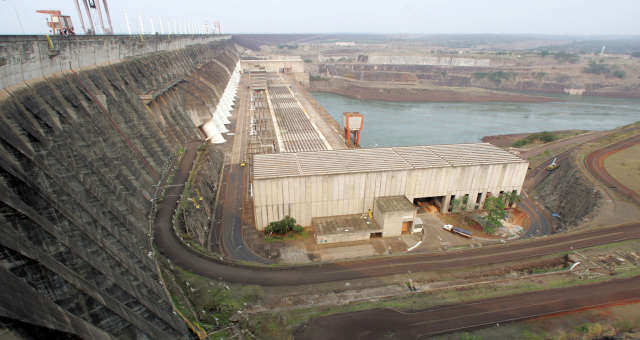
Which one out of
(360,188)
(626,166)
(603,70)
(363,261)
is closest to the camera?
(363,261)

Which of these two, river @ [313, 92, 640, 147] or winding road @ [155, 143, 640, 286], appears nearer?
winding road @ [155, 143, 640, 286]

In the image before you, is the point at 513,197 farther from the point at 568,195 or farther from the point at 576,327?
the point at 576,327

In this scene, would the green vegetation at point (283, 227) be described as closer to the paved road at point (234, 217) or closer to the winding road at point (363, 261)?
the paved road at point (234, 217)

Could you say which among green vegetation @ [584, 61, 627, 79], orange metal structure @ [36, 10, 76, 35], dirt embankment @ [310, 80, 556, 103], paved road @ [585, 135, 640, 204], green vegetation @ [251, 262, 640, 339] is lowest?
dirt embankment @ [310, 80, 556, 103]

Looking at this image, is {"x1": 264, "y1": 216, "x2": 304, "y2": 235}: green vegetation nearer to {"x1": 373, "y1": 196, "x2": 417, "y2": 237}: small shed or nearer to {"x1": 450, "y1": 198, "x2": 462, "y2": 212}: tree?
{"x1": 373, "y1": 196, "x2": 417, "y2": 237}: small shed

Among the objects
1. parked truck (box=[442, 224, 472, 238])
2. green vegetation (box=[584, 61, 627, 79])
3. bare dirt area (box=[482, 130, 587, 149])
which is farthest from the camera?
green vegetation (box=[584, 61, 627, 79])

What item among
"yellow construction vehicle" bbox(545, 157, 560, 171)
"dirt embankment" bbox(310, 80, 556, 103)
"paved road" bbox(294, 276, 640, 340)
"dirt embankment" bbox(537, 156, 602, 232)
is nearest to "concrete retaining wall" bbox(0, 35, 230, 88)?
"paved road" bbox(294, 276, 640, 340)

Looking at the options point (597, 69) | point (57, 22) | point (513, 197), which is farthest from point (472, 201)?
point (597, 69)
